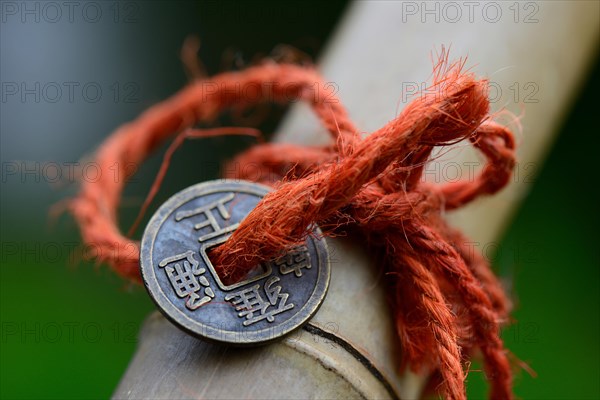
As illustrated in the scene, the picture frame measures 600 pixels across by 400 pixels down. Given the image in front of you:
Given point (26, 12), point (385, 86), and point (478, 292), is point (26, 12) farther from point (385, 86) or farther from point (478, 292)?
point (478, 292)

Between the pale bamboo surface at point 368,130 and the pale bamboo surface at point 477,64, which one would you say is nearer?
the pale bamboo surface at point 368,130

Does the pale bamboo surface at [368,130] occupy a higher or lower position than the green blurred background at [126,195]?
higher
